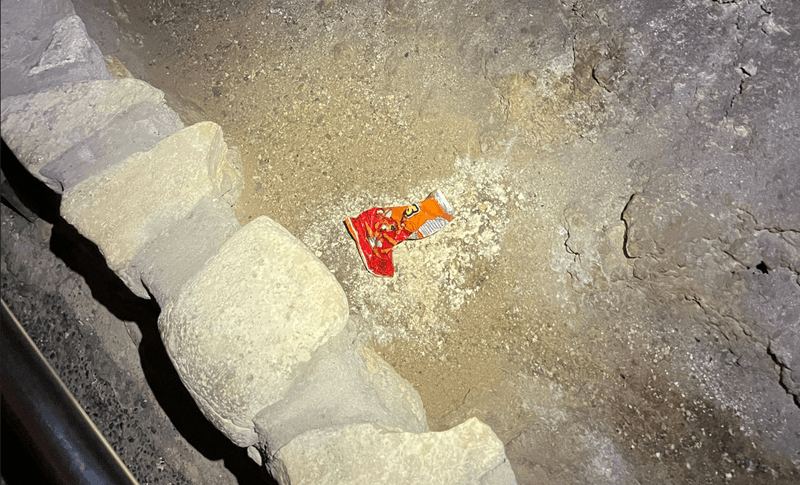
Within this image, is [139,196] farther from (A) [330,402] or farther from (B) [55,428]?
(A) [330,402]

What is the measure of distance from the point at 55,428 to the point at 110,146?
1527 millimetres

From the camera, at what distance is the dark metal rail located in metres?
1.42

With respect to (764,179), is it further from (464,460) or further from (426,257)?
(464,460)

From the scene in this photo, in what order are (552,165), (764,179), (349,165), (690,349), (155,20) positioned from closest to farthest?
1. (764,179)
2. (690,349)
3. (552,165)
4. (349,165)
5. (155,20)

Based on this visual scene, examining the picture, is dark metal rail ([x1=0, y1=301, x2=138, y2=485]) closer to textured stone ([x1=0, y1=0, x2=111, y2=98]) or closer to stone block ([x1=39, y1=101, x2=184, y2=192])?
stone block ([x1=39, y1=101, x2=184, y2=192])

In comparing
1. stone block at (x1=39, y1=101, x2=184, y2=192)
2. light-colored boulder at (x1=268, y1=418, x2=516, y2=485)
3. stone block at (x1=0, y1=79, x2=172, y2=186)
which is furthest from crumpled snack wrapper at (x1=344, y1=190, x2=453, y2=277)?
stone block at (x1=0, y1=79, x2=172, y2=186)

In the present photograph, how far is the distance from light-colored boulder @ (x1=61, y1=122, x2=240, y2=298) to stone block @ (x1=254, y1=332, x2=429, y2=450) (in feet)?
3.08

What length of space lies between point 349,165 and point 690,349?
206cm

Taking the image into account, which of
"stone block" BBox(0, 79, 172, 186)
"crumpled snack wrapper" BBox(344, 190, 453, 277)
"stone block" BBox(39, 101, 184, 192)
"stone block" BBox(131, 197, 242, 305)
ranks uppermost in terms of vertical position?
"stone block" BBox(0, 79, 172, 186)

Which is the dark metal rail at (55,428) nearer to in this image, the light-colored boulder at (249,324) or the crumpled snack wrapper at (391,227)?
the light-colored boulder at (249,324)

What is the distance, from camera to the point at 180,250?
92.4 inches

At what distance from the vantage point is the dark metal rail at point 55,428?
1418 mm

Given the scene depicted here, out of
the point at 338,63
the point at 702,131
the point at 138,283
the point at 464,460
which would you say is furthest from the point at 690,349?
the point at 138,283

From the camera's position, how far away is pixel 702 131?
8.12ft
